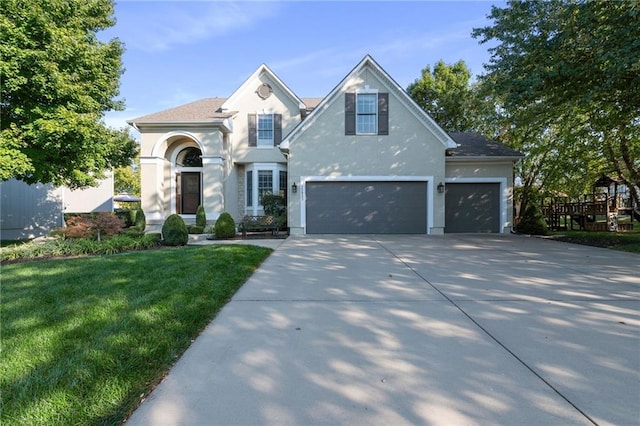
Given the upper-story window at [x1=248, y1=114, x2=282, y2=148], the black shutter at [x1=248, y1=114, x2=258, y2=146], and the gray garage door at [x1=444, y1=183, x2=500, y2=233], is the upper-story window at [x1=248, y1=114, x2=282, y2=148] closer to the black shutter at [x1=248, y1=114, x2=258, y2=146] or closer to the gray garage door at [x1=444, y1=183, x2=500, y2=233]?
the black shutter at [x1=248, y1=114, x2=258, y2=146]

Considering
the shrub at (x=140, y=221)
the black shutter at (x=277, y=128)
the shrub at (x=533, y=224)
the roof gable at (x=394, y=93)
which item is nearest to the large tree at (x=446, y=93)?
the shrub at (x=533, y=224)

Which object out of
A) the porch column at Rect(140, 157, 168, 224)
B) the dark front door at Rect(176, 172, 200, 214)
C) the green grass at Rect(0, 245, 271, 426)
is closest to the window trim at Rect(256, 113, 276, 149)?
the dark front door at Rect(176, 172, 200, 214)

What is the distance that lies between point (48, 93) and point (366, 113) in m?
10.7

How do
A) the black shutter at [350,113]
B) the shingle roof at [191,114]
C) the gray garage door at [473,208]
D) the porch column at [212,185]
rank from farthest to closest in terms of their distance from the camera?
the porch column at [212,185]
the shingle roof at [191,114]
the gray garage door at [473,208]
the black shutter at [350,113]

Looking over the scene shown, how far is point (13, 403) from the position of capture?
215cm

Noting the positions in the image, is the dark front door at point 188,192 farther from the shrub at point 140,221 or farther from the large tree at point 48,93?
the large tree at point 48,93

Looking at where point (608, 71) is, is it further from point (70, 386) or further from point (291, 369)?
point (70, 386)

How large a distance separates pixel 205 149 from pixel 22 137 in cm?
702

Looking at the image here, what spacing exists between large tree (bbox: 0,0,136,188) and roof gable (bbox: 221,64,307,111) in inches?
280

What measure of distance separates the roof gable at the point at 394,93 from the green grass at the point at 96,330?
28.0 feet

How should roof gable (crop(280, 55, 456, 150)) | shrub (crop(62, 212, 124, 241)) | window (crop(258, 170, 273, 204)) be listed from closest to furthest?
shrub (crop(62, 212, 124, 241))
roof gable (crop(280, 55, 456, 150))
window (crop(258, 170, 273, 204))

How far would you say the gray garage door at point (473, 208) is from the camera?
14.7m

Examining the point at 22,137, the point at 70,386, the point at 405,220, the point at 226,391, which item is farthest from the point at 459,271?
the point at 22,137

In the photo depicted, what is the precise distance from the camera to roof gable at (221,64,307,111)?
17000mm
